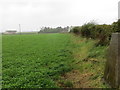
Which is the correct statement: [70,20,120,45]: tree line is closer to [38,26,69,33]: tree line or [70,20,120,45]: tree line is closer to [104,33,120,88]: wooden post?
[104,33,120,88]: wooden post

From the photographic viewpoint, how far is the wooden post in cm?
427

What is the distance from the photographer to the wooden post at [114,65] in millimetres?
4273

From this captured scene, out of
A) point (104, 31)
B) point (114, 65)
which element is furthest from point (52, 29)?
point (114, 65)

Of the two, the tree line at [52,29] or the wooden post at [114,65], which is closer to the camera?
the wooden post at [114,65]

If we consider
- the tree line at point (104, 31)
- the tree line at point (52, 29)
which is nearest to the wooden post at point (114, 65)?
the tree line at point (104, 31)

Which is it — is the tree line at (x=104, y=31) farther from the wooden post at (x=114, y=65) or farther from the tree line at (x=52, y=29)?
the tree line at (x=52, y=29)

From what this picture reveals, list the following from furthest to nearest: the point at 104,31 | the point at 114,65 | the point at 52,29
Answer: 1. the point at 52,29
2. the point at 104,31
3. the point at 114,65

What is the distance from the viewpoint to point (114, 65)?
4445mm

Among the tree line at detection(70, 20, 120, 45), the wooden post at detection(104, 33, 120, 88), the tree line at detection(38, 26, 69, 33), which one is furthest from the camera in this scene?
the tree line at detection(38, 26, 69, 33)

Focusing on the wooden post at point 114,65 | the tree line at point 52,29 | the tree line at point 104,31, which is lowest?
the wooden post at point 114,65

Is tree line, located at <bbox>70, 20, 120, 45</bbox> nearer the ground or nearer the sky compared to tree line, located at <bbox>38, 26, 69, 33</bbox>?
nearer the ground

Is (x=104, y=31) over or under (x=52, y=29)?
under

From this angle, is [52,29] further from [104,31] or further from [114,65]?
[114,65]

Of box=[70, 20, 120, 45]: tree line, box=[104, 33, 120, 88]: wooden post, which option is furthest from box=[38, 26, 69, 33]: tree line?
box=[104, 33, 120, 88]: wooden post
